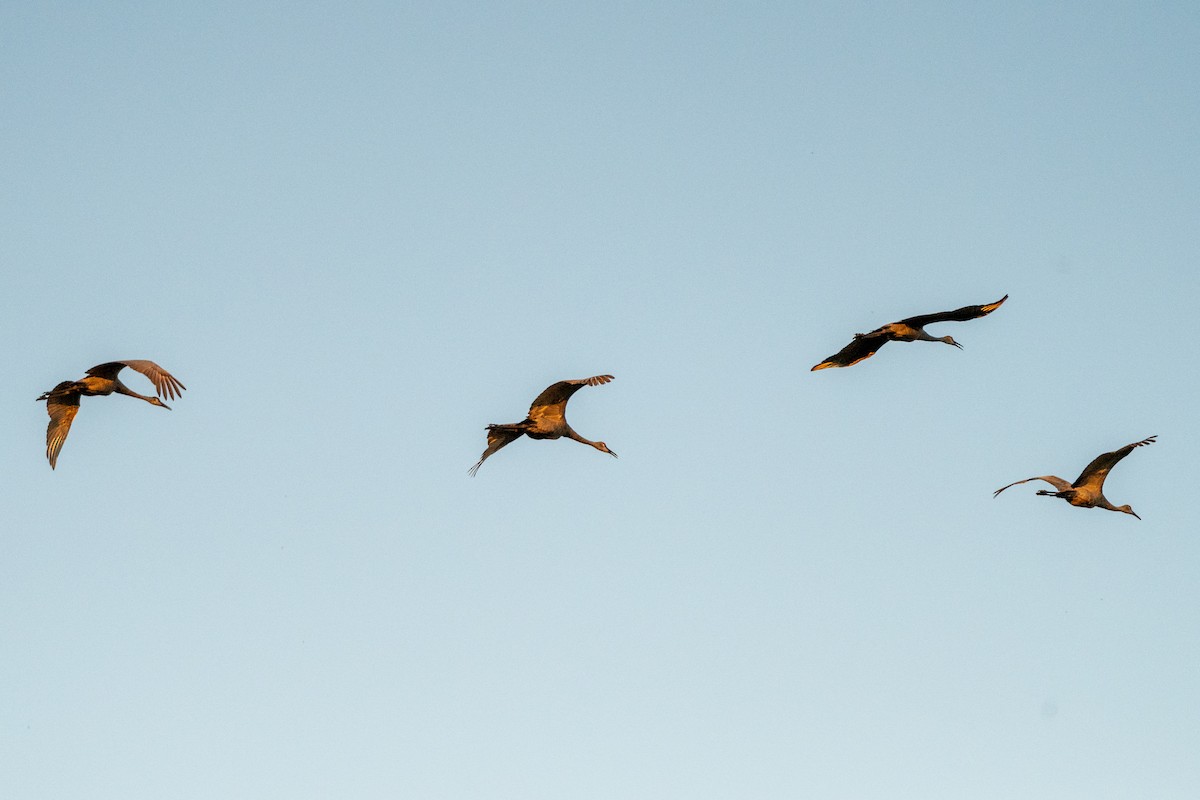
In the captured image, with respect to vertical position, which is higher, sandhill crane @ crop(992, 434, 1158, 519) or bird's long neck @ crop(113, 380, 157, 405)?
bird's long neck @ crop(113, 380, 157, 405)

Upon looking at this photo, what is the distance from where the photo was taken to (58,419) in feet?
129

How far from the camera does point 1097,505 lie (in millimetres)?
42500

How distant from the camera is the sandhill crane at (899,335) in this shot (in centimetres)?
3712

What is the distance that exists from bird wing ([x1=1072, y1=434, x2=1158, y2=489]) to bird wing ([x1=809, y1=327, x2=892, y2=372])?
639 centimetres

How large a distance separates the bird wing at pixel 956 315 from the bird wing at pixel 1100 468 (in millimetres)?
5631

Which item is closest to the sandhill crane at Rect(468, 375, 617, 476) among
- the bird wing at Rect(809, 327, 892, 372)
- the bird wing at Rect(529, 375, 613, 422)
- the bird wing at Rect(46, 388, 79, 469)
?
the bird wing at Rect(529, 375, 613, 422)

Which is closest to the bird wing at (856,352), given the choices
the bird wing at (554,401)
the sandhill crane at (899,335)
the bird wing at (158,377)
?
the sandhill crane at (899,335)

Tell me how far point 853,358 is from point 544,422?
717 cm

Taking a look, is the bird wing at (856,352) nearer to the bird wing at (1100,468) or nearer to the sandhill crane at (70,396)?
the bird wing at (1100,468)

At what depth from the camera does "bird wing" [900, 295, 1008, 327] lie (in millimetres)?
36750

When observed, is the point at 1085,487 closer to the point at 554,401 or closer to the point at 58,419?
the point at 554,401

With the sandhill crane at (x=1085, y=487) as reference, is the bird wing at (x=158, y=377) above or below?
above

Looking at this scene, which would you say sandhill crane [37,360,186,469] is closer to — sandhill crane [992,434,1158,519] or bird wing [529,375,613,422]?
bird wing [529,375,613,422]

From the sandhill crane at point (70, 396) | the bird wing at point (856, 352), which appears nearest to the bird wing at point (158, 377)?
the sandhill crane at point (70, 396)
